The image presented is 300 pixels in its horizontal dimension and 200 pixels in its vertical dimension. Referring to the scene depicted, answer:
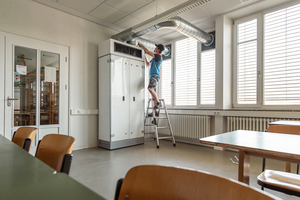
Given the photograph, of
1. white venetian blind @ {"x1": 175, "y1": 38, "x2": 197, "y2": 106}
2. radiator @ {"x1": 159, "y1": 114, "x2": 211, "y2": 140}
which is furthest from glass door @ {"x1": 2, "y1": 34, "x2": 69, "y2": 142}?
white venetian blind @ {"x1": 175, "y1": 38, "x2": 197, "y2": 106}

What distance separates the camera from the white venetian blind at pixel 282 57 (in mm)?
3521

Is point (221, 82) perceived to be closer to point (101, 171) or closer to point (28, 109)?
point (101, 171)

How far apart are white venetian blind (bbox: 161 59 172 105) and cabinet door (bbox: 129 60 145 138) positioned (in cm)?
112

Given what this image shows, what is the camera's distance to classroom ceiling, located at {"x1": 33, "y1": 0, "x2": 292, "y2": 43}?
365 cm

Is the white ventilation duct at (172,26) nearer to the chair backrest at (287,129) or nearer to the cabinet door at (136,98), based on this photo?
the cabinet door at (136,98)

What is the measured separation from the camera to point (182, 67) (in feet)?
17.5

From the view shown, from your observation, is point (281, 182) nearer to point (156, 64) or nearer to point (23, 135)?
point (23, 135)

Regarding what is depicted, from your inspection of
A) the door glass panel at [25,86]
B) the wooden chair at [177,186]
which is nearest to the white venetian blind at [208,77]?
the door glass panel at [25,86]

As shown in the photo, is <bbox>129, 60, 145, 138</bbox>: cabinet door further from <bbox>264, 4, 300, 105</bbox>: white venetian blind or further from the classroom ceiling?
<bbox>264, 4, 300, 105</bbox>: white venetian blind

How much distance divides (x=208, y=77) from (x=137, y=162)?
9.19 feet

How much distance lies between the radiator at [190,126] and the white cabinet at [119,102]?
3.20ft

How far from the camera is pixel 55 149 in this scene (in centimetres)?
120

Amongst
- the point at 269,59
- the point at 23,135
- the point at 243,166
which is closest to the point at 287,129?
the point at 243,166

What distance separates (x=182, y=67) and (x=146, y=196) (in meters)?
5.03
